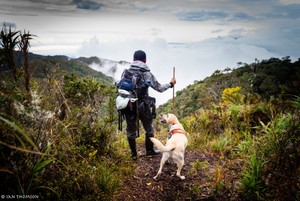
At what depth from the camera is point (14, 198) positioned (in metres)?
3.08

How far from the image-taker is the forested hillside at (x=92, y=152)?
3.38m

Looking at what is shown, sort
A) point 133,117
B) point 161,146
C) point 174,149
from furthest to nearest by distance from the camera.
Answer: point 133,117
point 174,149
point 161,146

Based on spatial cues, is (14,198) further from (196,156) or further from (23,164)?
(196,156)

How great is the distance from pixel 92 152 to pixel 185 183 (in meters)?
1.96

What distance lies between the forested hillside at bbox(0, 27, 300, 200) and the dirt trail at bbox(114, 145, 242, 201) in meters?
0.02

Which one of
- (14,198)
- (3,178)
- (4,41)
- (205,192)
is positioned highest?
(4,41)

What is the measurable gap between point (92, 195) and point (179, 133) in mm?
2390

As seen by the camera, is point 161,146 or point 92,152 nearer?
point 161,146

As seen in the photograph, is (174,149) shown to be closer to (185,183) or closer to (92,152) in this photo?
(185,183)

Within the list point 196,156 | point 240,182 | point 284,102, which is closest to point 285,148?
point 240,182

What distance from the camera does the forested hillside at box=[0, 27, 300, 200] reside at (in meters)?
3.38

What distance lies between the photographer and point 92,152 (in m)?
5.18

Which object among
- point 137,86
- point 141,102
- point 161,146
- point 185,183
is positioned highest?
point 137,86

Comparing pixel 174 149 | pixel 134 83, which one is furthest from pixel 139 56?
pixel 174 149
